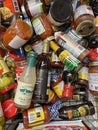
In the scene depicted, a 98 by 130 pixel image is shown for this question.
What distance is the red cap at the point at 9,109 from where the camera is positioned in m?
1.22

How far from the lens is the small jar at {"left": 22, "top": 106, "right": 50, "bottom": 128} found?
1.21 m

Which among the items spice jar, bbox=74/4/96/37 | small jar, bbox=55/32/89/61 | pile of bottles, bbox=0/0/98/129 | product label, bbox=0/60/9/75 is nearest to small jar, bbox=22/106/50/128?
pile of bottles, bbox=0/0/98/129

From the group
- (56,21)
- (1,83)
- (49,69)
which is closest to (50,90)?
(49,69)

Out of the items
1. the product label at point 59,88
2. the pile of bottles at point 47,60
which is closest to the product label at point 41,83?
the pile of bottles at point 47,60

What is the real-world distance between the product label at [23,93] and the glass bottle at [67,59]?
0.71 feet

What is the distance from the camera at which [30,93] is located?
45.4 inches

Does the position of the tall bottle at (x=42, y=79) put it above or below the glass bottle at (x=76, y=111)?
above

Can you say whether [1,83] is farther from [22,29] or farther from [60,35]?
[60,35]

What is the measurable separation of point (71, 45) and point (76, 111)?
1.14 feet

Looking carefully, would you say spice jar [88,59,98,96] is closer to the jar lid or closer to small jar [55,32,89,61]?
small jar [55,32,89,61]

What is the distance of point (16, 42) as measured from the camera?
1209 millimetres

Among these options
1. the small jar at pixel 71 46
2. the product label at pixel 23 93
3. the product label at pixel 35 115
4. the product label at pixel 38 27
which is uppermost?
the product label at pixel 38 27

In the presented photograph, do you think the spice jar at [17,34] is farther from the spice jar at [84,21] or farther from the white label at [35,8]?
the spice jar at [84,21]

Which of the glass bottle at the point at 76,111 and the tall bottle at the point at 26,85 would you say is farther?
the glass bottle at the point at 76,111
